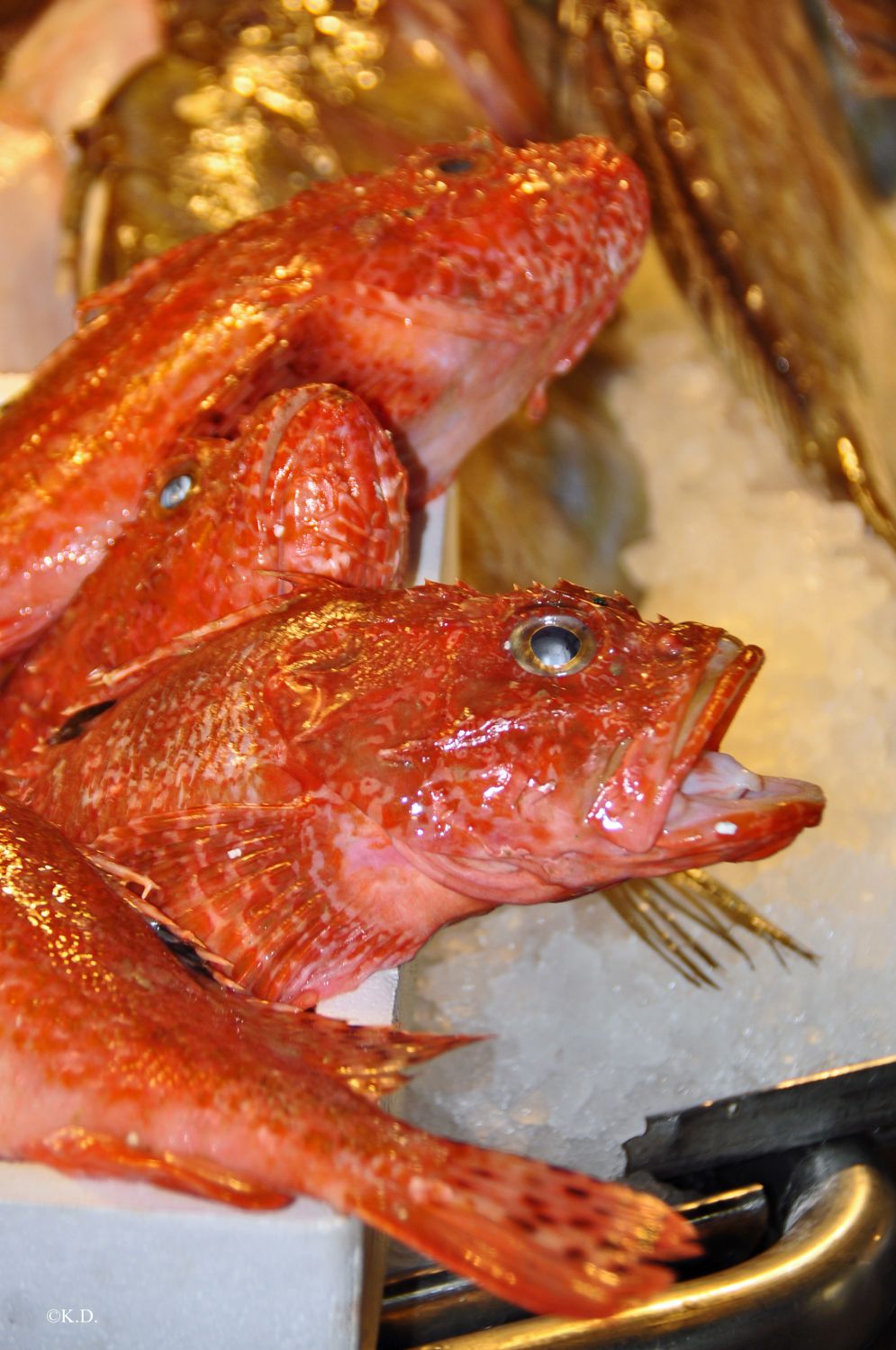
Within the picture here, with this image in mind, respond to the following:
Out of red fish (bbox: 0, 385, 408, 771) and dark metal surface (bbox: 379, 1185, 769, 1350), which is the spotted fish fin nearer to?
red fish (bbox: 0, 385, 408, 771)

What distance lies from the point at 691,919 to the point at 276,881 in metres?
0.90

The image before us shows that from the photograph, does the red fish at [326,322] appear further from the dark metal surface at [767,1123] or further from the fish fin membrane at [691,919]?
the dark metal surface at [767,1123]

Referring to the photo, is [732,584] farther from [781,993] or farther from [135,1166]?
[135,1166]

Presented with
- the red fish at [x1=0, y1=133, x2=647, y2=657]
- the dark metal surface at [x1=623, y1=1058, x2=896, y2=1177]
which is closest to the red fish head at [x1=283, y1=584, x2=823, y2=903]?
the red fish at [x1=0, y1=133, x2=647, y2=657]

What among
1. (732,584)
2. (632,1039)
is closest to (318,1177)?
(632,1039)

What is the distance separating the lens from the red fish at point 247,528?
1.34m

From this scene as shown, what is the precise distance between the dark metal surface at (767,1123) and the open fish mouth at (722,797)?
0.64 metres

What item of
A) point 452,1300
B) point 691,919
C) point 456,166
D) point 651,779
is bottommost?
point 691,919

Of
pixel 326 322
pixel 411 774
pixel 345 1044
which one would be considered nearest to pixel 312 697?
pixel 411 774

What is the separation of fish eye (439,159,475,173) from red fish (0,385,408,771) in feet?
1.24

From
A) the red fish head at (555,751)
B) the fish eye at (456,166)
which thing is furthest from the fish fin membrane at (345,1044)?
the fish eye at (456,166)

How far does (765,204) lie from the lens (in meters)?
3.21

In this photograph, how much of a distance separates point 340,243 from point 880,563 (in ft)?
4.69

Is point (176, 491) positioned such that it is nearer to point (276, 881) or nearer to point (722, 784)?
point (276, 881)
